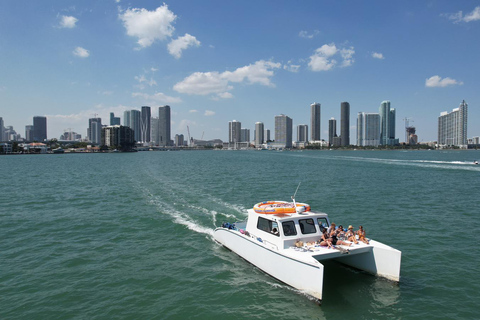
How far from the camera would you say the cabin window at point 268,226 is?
1449 cm

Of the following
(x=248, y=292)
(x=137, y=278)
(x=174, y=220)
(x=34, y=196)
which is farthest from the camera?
(x=34, y=196)

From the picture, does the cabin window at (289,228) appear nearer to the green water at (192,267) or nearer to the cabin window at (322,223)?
the cabin window at (322,223)

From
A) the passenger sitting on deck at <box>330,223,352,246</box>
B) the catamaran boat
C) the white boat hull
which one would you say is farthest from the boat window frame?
the white boat hull

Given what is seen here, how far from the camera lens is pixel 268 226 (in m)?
15.0

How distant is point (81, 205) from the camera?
29.6 m

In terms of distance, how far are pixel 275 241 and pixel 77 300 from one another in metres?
8.76

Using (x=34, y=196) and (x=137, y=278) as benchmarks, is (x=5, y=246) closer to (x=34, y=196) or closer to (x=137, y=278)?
(x=137, y=278)

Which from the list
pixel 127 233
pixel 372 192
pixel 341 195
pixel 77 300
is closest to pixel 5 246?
pixel 127 233

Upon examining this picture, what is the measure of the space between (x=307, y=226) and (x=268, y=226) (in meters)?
1.91

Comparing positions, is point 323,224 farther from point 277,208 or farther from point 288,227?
point 277,208

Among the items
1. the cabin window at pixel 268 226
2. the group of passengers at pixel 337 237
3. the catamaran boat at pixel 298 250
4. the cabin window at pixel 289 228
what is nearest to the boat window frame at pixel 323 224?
the catamaran boat at pixel 298 250

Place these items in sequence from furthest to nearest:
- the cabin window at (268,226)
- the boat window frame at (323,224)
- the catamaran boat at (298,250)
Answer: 1. the boat window frame at (323,224)
2. the cabin window at (268,226)
3. the catamaran boat at (298,250)

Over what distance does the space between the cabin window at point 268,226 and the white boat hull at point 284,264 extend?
719mm

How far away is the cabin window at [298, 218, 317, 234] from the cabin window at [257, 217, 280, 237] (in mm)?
→ 1213
